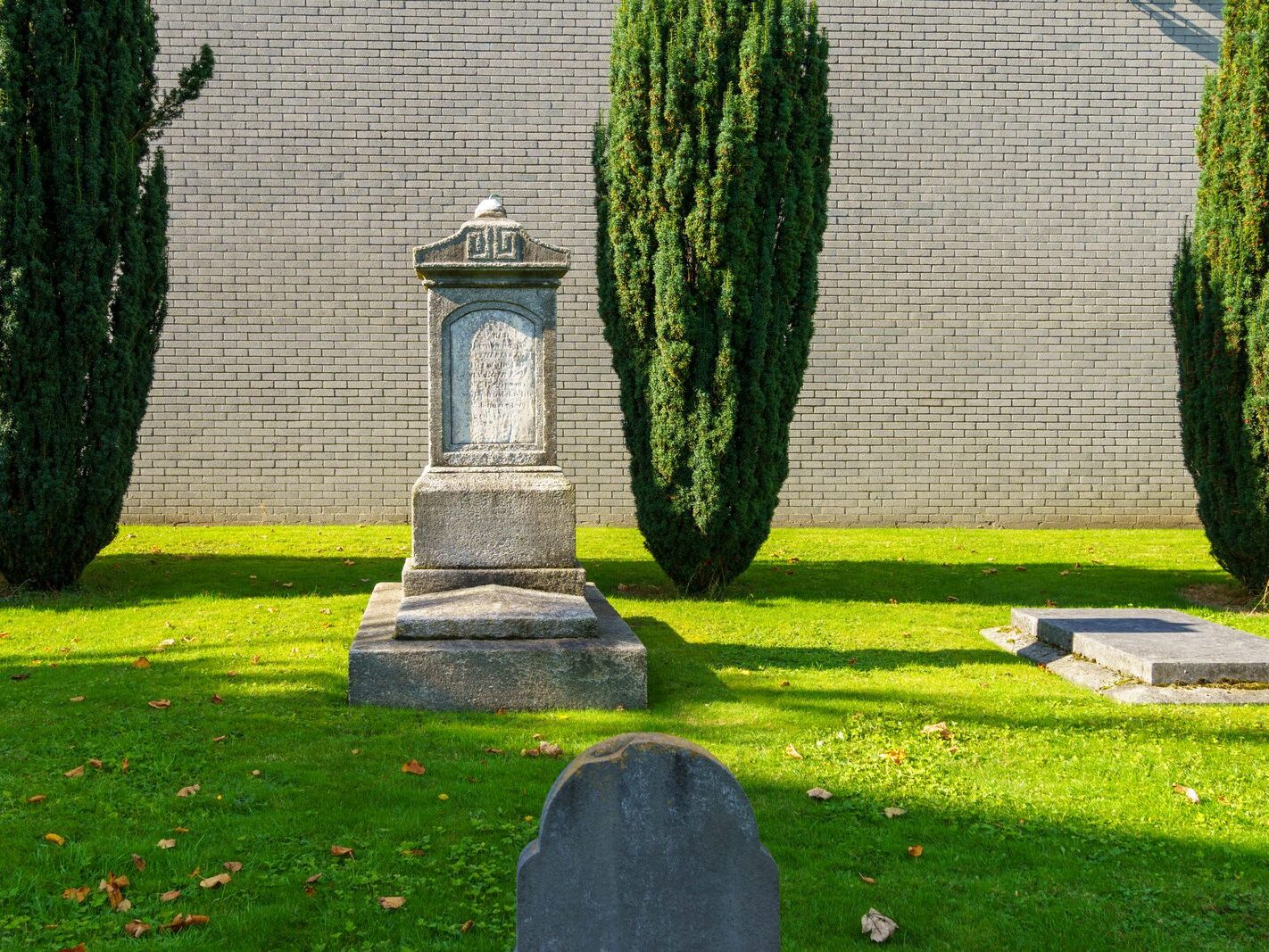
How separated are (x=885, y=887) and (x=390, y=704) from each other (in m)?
2.63

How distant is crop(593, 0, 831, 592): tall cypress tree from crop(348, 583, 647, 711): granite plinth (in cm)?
282

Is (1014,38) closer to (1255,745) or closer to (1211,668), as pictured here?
(1211,668)

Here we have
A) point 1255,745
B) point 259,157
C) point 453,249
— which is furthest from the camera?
point 259,157

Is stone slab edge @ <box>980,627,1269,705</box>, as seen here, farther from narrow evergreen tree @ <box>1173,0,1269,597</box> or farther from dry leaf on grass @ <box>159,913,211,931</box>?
dry leaf on grass @ <box>159,913,211,931</box>

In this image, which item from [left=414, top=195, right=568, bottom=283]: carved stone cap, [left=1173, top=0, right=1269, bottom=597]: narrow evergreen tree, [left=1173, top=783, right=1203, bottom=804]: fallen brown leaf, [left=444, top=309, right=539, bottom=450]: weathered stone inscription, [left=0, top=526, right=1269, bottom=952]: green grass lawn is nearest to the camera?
[left=0, top=526, right=1269, bottom=952]: green grass lawn

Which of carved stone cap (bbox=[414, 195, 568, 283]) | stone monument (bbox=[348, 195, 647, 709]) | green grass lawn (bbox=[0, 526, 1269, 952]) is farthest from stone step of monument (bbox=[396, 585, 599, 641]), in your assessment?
carved stone cap (bbox=[414, 195, 568, 283])

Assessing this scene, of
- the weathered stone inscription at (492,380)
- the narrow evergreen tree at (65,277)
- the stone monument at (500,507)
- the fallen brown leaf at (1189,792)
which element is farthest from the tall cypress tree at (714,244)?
the fallen brown leaf at (1189,792)

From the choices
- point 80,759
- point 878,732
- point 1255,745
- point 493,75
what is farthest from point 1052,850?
point 493,75

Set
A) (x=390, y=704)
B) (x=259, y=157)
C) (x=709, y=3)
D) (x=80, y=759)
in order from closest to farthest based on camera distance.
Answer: (x=80, y=759)
(x=390, y=704)
(x=709, y=3)
(x=259, y=157)

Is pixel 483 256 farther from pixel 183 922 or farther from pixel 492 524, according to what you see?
pixel 183 922

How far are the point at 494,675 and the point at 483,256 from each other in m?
2.49

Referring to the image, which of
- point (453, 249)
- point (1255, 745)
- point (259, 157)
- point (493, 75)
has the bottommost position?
point (1255, 745)

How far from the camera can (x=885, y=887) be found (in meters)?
3.39

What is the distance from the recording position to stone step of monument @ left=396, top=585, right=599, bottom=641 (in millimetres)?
5438
